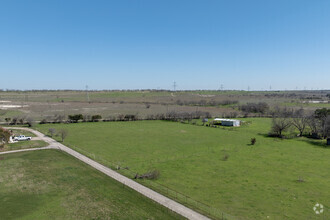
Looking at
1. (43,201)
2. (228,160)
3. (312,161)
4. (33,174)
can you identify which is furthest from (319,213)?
(33,174)

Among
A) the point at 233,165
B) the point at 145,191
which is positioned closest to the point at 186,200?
the point at 145,191

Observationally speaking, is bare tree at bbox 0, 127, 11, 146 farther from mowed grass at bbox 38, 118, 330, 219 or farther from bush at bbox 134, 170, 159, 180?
bush at bbox 134, 170, 159, 180

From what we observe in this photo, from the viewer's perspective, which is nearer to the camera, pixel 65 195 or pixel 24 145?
pixel 65 195

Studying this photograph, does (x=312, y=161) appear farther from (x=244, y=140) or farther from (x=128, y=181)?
(x=128, y=181)

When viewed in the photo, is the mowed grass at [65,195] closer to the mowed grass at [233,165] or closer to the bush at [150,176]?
the bush at [150,176]

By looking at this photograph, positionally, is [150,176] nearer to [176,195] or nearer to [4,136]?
[176,195]

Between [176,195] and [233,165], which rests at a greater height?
[233,165]

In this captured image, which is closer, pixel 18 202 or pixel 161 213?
pixel 161 213

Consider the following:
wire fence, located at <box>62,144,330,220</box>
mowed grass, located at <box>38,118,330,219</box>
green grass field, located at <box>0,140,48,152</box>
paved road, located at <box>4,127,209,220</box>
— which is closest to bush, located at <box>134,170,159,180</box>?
wire fence, located at <box>62,144,330,220</box>
